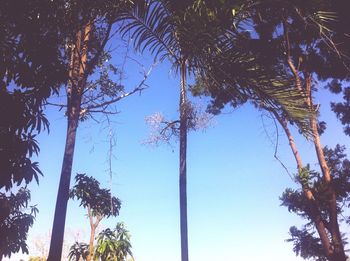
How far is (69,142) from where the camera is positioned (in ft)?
20.8

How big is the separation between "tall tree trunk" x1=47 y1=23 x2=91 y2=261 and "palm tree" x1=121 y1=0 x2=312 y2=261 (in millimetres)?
1792

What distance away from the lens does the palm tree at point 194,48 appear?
Result: 13.4 ft

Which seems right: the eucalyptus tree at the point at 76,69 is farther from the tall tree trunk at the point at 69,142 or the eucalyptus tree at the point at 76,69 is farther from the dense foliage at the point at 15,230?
the dense foliage at the point at 15,230

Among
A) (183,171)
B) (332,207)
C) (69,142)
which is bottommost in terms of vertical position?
(183,171)

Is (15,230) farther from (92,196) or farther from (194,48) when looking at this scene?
(194,48)

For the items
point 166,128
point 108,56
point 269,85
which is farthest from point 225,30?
point 108,56

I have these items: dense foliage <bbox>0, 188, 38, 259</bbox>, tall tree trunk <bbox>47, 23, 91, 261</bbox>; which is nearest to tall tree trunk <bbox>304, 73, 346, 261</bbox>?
tall tree trunk <bbox>47, 23, 91, 261</bbox>

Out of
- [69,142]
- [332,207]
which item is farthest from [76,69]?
[332,207]

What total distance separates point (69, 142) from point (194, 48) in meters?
3.12

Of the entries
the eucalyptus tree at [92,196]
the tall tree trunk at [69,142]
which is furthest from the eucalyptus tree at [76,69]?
the eucalyptus tree at [92,196]

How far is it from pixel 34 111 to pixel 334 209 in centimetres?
1024

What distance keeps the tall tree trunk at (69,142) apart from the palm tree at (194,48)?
1.79 metres

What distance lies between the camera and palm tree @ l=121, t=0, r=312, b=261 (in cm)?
408

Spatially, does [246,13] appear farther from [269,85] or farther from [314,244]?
[314,244]
